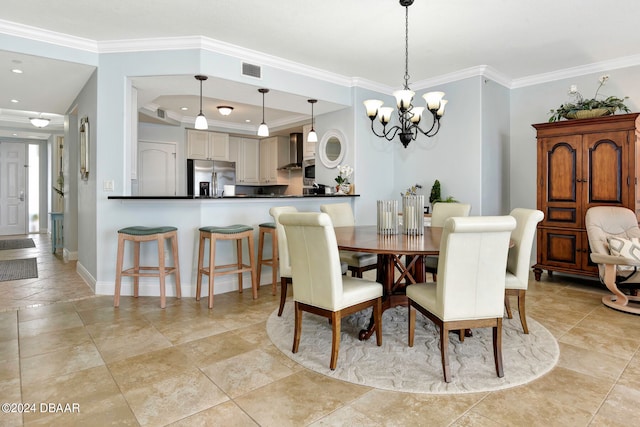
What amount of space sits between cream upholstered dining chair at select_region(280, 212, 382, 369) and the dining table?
0.25 m

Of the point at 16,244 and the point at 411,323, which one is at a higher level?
the point at 16,244

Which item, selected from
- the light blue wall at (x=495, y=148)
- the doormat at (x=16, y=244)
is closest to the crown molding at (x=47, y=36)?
the light blue wall at (x=495, y=148)

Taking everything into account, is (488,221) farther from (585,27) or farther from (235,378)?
(585,27)

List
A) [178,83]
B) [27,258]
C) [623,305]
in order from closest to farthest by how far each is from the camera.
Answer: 1. [623,305]
2. [178,83]
3. [27,258]

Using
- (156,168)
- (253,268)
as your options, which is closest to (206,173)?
(156,168)

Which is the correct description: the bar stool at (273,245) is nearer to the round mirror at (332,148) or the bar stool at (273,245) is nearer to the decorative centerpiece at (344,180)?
the decorative centerpiece at (344,180)

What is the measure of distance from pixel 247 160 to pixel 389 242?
239 inches

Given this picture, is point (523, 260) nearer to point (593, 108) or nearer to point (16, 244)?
point (593, 108)

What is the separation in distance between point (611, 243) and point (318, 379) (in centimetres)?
302

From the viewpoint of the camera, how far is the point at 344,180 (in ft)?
17.0

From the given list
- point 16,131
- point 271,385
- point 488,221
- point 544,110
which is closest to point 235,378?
point 271,385

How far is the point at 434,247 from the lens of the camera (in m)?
2.37

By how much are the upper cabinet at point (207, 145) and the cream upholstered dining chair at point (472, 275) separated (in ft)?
20.1

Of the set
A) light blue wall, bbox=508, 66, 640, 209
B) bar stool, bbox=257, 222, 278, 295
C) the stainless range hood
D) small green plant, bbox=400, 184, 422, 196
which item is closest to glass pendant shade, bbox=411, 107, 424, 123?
bar stool, bbox=257, 222, 278, 295
